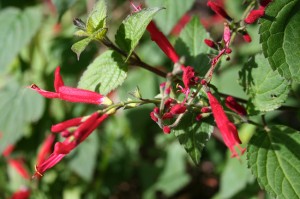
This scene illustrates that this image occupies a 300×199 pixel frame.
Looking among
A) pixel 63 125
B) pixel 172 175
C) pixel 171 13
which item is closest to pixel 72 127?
pixel 63 125

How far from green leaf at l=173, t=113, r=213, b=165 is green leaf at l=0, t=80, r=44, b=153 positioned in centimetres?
145

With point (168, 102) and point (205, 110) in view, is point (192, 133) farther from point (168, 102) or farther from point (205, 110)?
point (168, 102)

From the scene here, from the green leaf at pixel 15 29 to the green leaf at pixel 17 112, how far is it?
32cm

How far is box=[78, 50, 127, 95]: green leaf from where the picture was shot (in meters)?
1.70

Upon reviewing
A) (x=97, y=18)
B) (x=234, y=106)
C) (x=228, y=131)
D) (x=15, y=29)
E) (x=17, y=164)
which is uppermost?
(x=15, y=29)

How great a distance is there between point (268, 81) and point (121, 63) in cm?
55

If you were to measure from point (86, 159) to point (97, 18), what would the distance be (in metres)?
1.49

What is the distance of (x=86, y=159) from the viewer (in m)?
2.97

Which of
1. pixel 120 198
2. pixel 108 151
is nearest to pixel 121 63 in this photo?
pixel 108 151

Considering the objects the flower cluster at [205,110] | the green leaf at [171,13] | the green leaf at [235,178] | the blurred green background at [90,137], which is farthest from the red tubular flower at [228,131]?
the blurred green background at [90,137]

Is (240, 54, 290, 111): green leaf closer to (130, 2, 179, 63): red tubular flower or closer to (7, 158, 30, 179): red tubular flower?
(130, 2, 179, 63): red tubular flower

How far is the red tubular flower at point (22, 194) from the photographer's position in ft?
9.56

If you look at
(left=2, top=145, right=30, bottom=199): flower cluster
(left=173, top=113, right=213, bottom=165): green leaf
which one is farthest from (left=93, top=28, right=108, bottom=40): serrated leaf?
(left=2, top=145, right=30, bottom=199): flower cluster

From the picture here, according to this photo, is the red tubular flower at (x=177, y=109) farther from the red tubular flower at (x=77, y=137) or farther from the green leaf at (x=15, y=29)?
the green leaf at (x=15, y=29)
